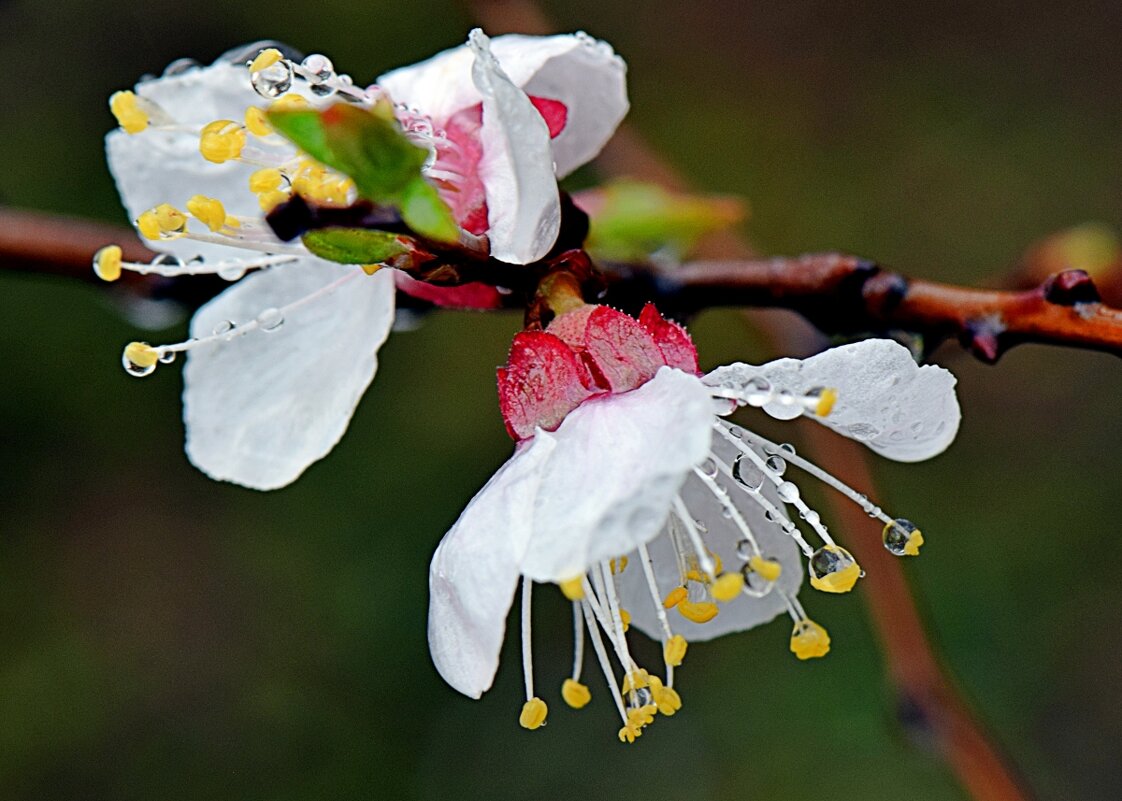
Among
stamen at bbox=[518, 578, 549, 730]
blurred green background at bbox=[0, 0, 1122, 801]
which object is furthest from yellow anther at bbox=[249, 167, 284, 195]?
blurred green background at bbox=[0, 0, 1122, 801]

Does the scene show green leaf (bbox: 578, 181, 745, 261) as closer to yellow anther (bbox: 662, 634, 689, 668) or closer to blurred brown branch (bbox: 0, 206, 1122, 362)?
blurred brown branch (bbox: 0, 206, 1122, 362)

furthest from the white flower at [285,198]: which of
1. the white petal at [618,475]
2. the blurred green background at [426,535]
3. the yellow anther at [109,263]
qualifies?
the blurred green background at [426,535]

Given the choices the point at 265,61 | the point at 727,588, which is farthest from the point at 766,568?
the point at 265,61

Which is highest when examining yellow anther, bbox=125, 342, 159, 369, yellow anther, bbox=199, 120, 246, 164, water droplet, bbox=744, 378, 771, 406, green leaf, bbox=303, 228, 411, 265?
green leaf, bbox=303, 228, 411, 265

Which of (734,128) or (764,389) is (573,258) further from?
(734,128)

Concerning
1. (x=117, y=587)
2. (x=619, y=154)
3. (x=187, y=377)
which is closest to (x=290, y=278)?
(x=187, y=377)

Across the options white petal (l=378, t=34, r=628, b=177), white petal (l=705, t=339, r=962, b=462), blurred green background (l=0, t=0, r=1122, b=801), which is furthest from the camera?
blurred green background (l=0, t=0, r=1122, b=801)

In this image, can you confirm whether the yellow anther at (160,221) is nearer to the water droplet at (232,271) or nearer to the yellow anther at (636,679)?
the water droplet at (232,271)
